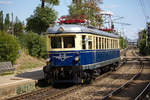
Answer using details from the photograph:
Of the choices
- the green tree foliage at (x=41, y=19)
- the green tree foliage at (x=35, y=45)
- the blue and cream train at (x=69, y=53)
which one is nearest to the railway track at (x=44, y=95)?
the blue and cream train at (x=69, y=53)

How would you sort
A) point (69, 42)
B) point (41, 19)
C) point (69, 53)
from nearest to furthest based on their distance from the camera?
point (69, 53), point (69, 42), point (41, 19)

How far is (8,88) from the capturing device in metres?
10.5

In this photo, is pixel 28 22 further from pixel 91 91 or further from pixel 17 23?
pixel 91 91

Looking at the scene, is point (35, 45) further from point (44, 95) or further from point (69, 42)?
point (44, 95)

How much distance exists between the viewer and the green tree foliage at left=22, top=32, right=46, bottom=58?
93.0 feet

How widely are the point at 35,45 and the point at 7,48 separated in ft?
29.4

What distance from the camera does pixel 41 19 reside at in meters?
35.1

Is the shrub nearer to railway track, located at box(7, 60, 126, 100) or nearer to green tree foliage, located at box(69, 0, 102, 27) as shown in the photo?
green tree foliage, located at box(69, 0, 102, 27)

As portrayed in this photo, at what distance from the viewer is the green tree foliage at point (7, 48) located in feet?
64.0

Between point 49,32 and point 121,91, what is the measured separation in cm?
488

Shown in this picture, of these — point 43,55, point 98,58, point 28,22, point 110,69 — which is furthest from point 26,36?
point 98,58

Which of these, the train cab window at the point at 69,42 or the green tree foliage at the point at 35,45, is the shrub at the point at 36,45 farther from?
the train cab window at the point at 69,42

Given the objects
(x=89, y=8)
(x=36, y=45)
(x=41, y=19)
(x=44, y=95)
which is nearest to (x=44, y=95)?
(x=44, y=95)

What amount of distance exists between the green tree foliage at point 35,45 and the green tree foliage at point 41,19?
6576mm
